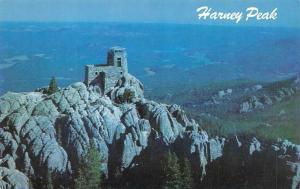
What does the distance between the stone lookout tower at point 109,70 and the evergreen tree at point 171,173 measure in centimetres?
127

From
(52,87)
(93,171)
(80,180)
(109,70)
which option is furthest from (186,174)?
(52,87)

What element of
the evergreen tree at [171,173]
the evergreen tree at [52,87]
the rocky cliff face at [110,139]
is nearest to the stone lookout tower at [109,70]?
the rocky cliff face at [110,139]

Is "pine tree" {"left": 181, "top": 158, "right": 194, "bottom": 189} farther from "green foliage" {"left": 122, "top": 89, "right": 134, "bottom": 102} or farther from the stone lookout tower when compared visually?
the stone lookout tower

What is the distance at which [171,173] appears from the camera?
11.2 metres

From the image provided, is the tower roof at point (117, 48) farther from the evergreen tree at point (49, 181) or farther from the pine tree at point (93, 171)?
the evergreen tree at point (49, 181)

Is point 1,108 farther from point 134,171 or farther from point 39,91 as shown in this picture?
point 134,171

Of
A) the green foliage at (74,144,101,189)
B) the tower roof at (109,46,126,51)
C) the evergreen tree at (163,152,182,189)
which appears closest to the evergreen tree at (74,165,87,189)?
the green foliage at (74,144,101,189)

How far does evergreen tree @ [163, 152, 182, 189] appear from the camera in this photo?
11.2 metres

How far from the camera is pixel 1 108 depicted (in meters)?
11.5

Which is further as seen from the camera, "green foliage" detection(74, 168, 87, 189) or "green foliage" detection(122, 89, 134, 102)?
"green foliage" detection(122, 89, 134, 102)

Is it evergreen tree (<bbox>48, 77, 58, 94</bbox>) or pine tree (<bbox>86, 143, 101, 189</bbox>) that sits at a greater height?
evergreen tree (<bbox>48, 77, 58, 94</bbox>)

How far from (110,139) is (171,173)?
941 mm

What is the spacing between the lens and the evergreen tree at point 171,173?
11156 millimetres

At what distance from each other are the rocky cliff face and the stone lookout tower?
110 mm
